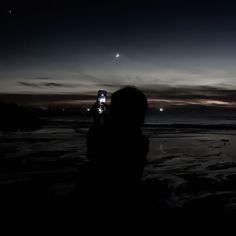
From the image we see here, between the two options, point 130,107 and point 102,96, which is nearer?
point 130,107

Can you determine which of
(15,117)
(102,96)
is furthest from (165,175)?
(15,117)

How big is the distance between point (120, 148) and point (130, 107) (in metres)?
0.35

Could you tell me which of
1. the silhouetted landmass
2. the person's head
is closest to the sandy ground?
the person's head

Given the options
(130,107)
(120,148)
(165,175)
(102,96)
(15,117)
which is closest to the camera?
(120,148)

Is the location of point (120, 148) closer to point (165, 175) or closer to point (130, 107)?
point (130, 107)

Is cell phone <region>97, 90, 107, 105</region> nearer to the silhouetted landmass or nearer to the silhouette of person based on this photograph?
the silhouette of person

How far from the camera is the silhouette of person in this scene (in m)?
2.92

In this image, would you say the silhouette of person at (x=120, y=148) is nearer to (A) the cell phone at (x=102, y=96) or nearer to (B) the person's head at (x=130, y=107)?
(B) the person's head at (x=130, y=107)

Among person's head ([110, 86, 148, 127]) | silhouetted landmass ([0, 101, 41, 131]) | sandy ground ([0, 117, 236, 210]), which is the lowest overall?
silhouetted landmass ([0, 101, 41, 131])

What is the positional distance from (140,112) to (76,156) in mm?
14826

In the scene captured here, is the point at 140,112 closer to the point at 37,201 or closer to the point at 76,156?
the point at 37,201

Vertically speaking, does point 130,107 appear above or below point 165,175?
above

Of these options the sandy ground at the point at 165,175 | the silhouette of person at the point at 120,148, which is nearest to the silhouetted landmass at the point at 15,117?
the sandy ground at the point at 165,175

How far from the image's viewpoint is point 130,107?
306 centimetres
